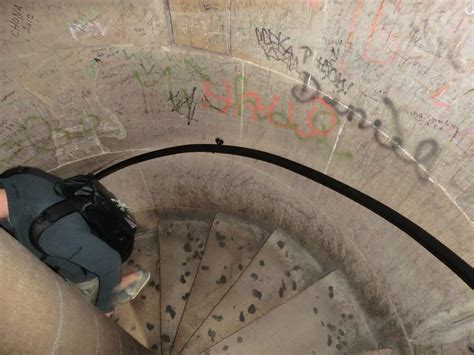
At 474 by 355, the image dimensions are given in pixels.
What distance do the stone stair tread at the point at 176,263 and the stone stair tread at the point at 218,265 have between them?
219mm

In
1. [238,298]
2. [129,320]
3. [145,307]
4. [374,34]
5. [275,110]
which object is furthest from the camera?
[145,307]

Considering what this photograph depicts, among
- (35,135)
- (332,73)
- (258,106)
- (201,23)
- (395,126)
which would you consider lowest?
(35,135)

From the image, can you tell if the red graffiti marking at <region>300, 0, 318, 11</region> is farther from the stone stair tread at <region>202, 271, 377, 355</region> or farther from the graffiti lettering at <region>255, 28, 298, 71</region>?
the stone stair tread at <region>202, 271, 377, 355</region>

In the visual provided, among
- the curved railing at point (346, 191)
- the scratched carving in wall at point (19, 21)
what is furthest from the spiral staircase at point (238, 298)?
the scratched carving in wall at point (19, 21)

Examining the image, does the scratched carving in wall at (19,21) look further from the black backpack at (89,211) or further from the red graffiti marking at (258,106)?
the red graffiti marking at (258,106)

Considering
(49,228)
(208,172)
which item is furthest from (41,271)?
(208,172)

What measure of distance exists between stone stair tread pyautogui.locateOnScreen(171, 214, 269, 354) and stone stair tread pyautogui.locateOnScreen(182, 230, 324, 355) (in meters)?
0.14

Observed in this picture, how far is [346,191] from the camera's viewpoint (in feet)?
9.17

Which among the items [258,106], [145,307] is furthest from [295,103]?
[145,307]

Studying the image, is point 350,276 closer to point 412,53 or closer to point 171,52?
point 412,53

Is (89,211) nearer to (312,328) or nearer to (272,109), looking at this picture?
(272,109)

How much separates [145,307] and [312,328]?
1.74 meters

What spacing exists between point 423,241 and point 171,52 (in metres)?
2.26

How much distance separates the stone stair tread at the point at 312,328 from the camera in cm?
332
